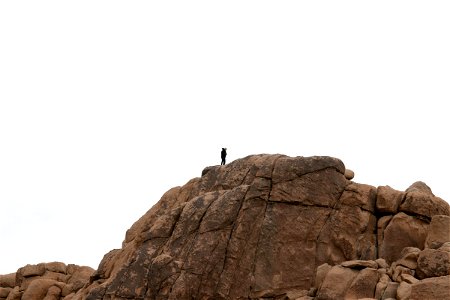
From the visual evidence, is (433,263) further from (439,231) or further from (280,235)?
(280,235)

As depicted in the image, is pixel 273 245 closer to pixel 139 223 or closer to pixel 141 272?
pixel 141 272

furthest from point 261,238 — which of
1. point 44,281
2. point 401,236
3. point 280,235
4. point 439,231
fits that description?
point 44,281

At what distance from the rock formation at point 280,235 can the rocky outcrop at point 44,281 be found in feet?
39.0

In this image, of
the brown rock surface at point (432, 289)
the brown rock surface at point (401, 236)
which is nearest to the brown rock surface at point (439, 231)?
the brown rock surface at point (401, 236)

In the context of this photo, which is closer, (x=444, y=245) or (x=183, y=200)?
(x=444, y=245)

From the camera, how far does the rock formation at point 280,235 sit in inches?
1740

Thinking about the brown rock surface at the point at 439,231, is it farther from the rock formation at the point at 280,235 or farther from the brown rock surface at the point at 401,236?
the brown rock surface at the point at 401,236

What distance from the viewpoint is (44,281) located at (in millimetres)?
61062

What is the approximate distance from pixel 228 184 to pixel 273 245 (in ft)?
21.5

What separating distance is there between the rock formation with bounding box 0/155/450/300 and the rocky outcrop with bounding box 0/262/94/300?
11.9 m

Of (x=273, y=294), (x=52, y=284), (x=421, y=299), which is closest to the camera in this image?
(x=421, y=299)

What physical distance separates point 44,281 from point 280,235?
25.0 metres

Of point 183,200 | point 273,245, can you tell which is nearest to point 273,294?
point 273,245

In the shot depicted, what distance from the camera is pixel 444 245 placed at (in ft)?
130
